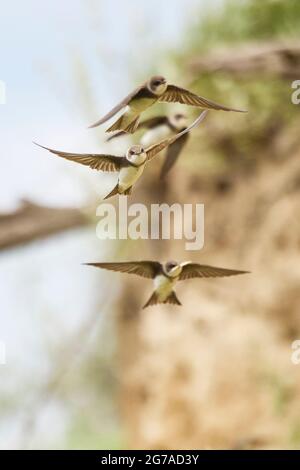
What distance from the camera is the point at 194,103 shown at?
0.29m

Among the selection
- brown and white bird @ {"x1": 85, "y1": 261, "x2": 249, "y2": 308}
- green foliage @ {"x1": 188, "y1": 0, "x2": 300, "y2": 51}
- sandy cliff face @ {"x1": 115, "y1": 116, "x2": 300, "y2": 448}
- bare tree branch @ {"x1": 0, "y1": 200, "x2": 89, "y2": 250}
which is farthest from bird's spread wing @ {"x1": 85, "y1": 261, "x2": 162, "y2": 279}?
green foliage @ {"x1": 188, "y1": 0, "x2": 300, "y2": 51}

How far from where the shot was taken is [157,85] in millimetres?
309

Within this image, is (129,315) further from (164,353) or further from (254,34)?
(254,34)

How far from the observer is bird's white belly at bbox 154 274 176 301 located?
340mm

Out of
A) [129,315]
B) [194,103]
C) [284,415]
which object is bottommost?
[194,103]

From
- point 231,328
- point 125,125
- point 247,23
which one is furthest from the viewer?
point 247,23

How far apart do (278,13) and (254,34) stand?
0.26ft

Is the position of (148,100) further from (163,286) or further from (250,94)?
(250,94)

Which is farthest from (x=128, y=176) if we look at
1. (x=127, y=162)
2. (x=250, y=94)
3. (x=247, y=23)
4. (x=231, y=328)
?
(x=247, y=23)

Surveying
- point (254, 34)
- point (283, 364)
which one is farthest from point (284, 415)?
point (254, 34)

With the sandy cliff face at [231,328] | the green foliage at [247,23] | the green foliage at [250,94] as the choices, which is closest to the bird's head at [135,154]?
the sandy cliff face at [231,328]

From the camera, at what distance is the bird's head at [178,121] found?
361 mm

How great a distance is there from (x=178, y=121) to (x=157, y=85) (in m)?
0.06

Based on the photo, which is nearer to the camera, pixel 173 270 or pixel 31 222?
pixel 173 270
